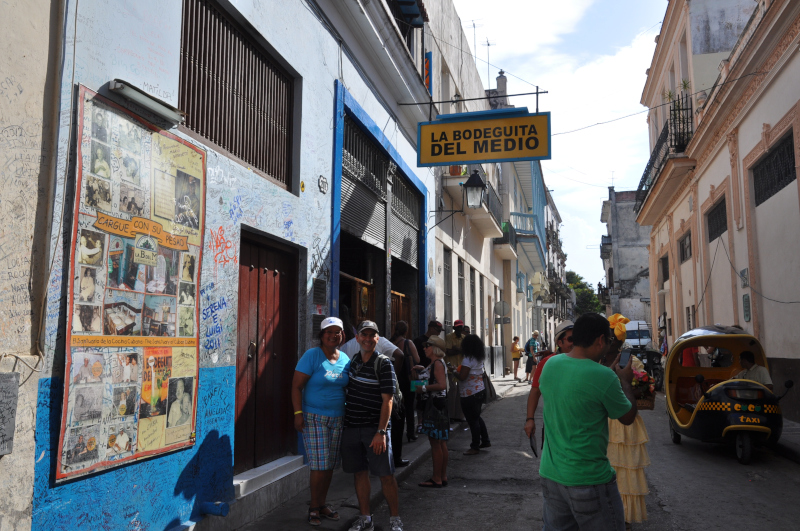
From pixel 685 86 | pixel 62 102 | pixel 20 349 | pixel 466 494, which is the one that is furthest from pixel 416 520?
pixel 685 86

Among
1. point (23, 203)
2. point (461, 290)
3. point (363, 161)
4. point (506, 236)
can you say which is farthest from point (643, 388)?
point (506, 236)

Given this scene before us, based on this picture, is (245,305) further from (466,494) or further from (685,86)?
(685,86)

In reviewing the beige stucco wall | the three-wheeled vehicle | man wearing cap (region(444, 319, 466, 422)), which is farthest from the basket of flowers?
the beige stucco wall

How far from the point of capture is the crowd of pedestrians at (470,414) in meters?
3.23

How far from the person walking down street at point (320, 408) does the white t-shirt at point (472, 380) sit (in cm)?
311

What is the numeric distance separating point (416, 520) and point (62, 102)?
427cm

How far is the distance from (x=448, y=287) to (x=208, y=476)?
11206 mm

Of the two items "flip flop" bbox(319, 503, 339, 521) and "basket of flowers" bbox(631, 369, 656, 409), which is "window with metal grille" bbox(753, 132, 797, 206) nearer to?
"basket of flowers" bbox(631, 369, 656, 409)

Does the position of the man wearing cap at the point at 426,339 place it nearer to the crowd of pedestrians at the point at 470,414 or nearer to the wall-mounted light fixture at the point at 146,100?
the crowd of pedestrians at the point at 470,414

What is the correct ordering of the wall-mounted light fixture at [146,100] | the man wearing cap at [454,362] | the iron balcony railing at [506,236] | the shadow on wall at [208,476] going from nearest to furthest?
the wall-mounted light fixture at [146,100] → the shadow on wall at [208,476] → the man wearing cap at [454,362] → the iron balcony railing at [506,236]

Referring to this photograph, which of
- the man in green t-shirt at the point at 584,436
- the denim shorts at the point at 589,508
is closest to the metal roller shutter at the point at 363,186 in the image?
the man in green t-shirt at the point at 584,436

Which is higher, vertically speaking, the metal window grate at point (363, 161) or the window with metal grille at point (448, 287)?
the metal window grate at point (363, 161)

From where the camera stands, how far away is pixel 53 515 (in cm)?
342

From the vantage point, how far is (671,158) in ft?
60.3
